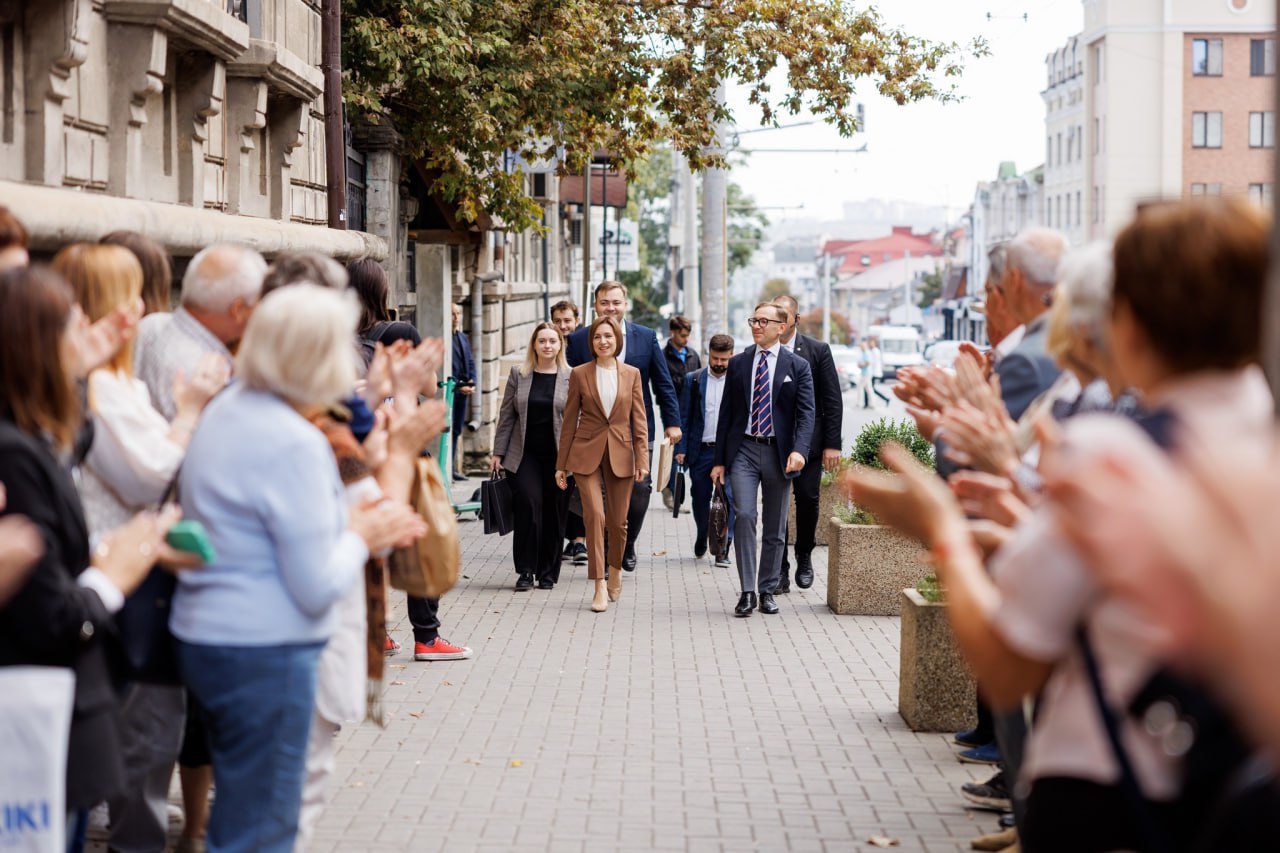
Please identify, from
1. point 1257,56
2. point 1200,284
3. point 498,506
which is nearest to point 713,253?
point 498,506

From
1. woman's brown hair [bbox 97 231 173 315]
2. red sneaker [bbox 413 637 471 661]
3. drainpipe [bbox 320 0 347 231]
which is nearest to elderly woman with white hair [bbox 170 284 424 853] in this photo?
woman's brown hair [bbox 97 231 173 315]

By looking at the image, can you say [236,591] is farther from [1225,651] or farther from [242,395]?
[1225,651]

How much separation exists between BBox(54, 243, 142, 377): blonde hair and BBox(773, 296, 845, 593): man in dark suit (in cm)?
719

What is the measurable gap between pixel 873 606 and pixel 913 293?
165 metres

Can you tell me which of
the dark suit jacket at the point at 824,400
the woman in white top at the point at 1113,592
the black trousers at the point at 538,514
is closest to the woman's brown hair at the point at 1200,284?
the woman in white top at the point at 1113,592

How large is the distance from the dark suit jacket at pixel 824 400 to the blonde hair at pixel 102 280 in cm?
751

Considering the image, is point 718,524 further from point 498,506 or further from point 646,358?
point 498,506

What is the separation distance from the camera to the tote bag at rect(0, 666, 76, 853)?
3635 mm

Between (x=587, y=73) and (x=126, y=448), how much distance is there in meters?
12.8

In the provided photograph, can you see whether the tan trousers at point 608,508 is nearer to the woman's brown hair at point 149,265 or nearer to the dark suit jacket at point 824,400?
the dark suit jacket at point 824,400

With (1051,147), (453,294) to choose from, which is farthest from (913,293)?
(453,294)

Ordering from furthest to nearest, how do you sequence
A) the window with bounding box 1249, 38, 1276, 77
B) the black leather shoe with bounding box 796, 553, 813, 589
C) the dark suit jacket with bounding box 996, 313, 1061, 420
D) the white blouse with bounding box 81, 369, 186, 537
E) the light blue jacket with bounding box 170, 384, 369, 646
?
the window with bounding box 1249, 38, 1276, 77, the black leather shoe with bounding box 796, 553, 813, 589, the dark suit jacket with bounding box 996, 313, 1061, 420, the white blouse with bounding box 81, 369, 186, 537, the light blue jacket with bounding box 170, 384, 369, 646

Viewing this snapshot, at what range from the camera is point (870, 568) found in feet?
36.7

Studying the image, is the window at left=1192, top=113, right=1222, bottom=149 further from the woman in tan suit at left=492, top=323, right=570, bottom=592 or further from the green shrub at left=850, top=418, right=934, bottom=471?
the woman in tan suit at left=492, top=323, right=570, bottom=592
